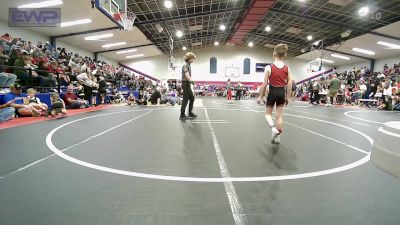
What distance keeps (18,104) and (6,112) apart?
0.82m

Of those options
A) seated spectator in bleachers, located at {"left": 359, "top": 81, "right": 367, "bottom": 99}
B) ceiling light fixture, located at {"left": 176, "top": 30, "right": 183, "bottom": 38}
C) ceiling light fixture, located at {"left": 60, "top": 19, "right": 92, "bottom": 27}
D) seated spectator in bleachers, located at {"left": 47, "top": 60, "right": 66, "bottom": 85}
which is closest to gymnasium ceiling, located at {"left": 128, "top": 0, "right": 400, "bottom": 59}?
ceiling light fixture, located at {"left": 176, "top": 30, "right": 183, "bottom": 38}

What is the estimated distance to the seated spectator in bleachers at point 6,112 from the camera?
5873 millimetres

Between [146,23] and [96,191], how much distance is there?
17759mm

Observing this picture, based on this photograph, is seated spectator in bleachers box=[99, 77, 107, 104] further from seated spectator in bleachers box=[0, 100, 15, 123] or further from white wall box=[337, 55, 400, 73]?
white wall box=[337, 55, 400, 73]

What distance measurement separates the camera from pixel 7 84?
23.7 feet

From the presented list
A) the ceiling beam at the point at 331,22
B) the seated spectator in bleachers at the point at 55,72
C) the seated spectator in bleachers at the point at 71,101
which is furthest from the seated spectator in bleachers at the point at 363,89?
the seated spectator in bleachers at the point at 55,72

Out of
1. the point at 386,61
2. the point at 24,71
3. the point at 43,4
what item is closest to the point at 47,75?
the point at 24,71

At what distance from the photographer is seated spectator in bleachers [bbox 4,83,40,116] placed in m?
6.71

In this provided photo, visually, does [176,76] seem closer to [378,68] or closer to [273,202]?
[378,68]

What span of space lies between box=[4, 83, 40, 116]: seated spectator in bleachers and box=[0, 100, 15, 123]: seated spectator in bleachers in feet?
0.67

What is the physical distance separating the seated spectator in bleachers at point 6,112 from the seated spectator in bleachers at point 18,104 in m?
0.20

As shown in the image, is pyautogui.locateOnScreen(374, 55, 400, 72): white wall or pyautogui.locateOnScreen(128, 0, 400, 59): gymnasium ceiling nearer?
pyautogui.locateOnScreen(128, 0, 400, 59): gymnasium ceiling

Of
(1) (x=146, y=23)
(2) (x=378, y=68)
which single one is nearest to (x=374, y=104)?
(2) (x=378, y=68)

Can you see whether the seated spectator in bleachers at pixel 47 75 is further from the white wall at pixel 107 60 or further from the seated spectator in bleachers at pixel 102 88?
the white wall at pixel 107 60
